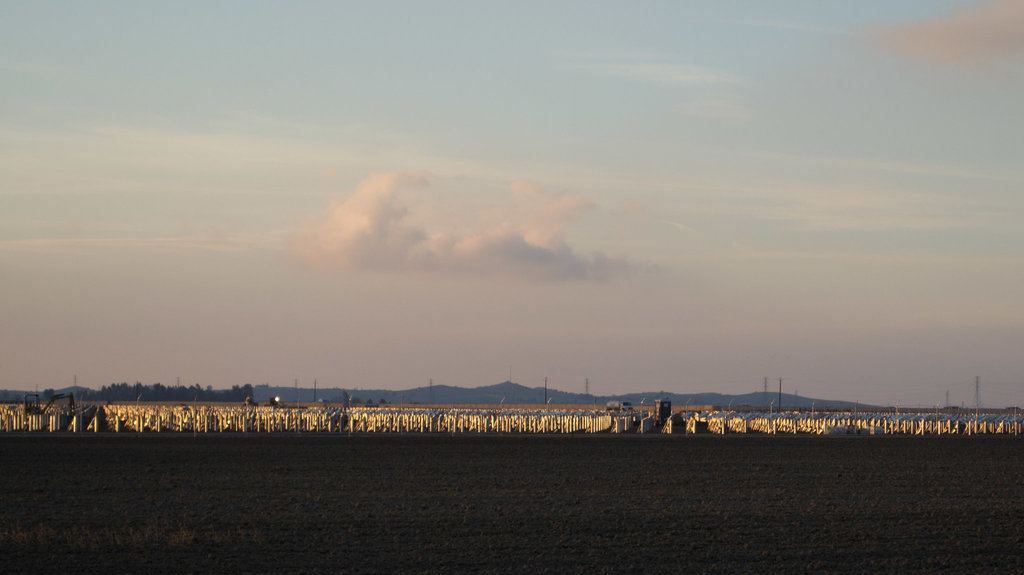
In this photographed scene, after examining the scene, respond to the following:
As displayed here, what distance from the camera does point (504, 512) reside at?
872 inches

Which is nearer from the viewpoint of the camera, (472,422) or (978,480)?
(978,480)

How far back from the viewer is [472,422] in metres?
72.6

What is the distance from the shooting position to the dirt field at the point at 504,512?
1680cm

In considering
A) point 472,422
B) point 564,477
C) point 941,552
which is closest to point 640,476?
point 564,477

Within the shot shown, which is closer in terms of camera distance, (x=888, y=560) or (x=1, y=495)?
(x=888, y=560)

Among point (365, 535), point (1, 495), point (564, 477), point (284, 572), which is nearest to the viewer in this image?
point (284, 572)

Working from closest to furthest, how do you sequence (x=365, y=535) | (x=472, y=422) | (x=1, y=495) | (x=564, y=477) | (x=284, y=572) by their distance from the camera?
1. (x=284, y=572)
2. (x=365, y=535)
3. (x=1, y=495)
4. (x=564, y=477)
5. (x=472, y=422)

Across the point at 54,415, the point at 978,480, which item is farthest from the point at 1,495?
the point at 54,415

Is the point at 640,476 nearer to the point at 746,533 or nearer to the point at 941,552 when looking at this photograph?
the point at 746,533

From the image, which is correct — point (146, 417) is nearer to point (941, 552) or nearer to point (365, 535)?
point (365, 535)

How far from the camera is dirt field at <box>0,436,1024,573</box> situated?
16797 millimetres

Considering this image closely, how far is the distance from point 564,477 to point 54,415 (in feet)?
143

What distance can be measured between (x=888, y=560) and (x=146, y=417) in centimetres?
6607

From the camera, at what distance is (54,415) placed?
2534 inches
